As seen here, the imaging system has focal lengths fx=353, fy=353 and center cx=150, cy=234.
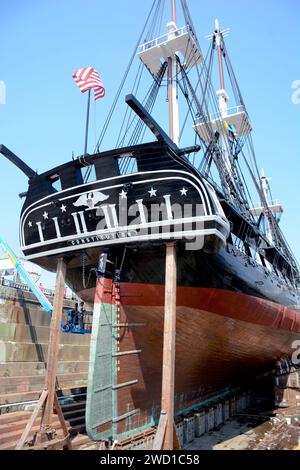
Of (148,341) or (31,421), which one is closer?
(31,421)

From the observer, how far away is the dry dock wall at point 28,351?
12274 millimetres

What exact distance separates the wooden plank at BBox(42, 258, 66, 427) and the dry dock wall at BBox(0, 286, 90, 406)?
153 inches

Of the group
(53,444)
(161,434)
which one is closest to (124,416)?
(53,444)

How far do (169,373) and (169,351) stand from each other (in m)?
0.38

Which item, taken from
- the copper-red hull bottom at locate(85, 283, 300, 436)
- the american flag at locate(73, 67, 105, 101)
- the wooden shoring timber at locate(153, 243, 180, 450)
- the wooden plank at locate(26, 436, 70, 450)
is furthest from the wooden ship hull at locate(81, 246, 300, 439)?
the american flag at locate(73, 67, 105, 101)

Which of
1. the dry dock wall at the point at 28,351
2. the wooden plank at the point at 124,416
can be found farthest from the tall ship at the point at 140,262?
the dry dock wall at the point at 28,351

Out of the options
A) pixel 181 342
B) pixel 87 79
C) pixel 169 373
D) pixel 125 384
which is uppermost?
pixel 87 79

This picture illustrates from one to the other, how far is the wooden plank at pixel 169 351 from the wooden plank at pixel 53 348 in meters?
2.80

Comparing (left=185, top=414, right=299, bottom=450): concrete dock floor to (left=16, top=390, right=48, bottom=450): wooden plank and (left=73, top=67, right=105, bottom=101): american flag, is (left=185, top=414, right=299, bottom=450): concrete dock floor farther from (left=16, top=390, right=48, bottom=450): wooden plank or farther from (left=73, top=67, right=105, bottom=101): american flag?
(left=73, top=67, right=105, bottom=101): american flag

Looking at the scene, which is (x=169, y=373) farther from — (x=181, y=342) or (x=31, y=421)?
(x=31, y=421)

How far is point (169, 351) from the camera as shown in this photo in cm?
645

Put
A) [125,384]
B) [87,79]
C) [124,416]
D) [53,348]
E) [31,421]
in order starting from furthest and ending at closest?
[87,79] < [53,348] < [125,384] < [124,416] < [31,421]

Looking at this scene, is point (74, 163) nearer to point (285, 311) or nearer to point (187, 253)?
point (187, 253)

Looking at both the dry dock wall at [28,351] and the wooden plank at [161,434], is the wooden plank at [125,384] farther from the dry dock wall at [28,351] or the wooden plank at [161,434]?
the dry dock wall at [28,351]
